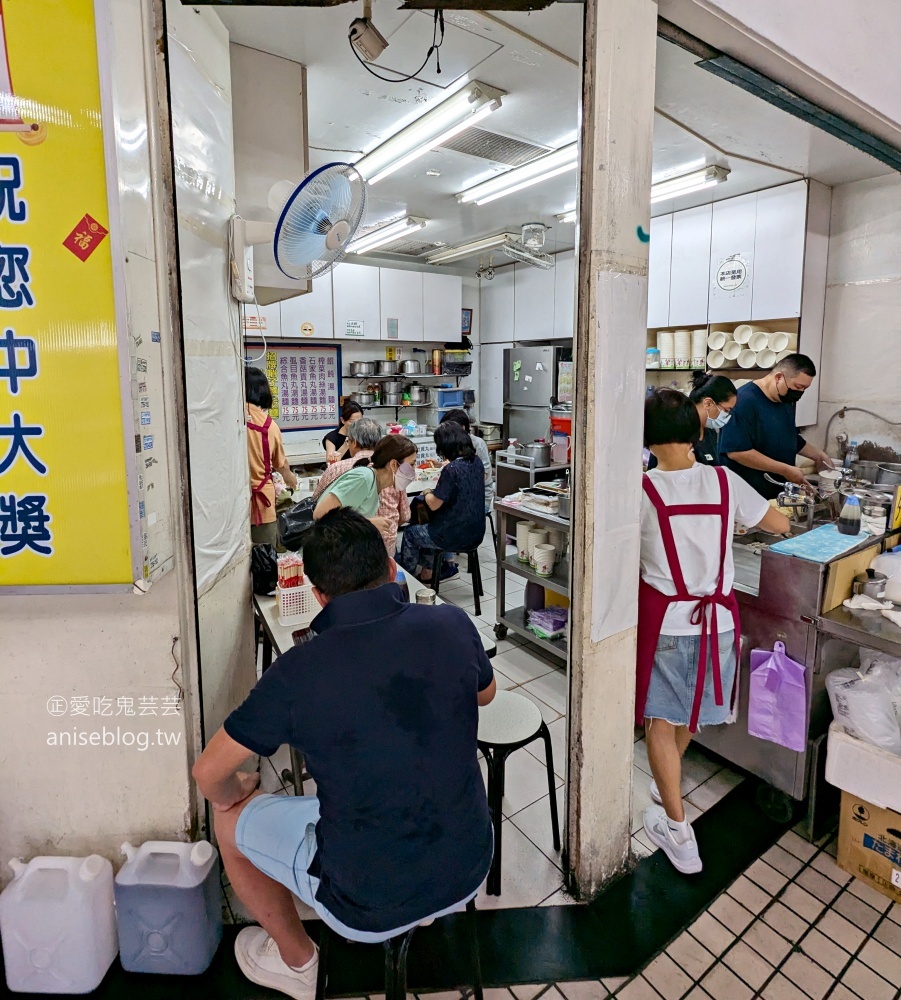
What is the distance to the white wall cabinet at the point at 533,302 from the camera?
647 centimetres

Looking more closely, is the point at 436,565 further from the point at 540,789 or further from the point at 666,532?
the point at 666,532

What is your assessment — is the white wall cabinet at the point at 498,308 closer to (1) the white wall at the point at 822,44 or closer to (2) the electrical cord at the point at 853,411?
(2) the electrical cord at the point at 853,411

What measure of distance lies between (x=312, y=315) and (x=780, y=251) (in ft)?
12.7

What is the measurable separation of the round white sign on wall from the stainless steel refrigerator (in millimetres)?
1838

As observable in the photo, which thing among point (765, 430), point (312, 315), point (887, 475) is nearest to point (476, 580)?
point (765, 430)

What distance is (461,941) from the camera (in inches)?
69.2

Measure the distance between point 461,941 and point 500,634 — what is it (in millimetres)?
2033

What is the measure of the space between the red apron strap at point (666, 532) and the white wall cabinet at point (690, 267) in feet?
10.7

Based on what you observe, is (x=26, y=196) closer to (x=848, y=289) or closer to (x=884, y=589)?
(x=884, y=589)

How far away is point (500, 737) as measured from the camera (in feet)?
6.06

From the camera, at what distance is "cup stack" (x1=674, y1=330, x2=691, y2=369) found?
4.81 m

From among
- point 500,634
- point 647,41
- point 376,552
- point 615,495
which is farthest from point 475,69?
point 500,634

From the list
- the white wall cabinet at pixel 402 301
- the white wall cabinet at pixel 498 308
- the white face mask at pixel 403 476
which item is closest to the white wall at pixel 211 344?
the white face mask at pixel 403 476

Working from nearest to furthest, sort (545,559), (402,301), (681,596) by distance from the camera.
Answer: (681,596) < (545,559) < (402,301)
